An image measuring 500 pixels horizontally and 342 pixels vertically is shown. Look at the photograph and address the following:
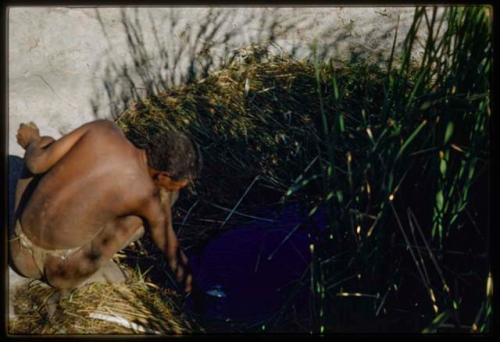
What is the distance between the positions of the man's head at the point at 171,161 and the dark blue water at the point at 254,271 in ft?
1.47

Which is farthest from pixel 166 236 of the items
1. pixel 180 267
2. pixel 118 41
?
pixel 118 41

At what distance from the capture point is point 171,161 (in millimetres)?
3301

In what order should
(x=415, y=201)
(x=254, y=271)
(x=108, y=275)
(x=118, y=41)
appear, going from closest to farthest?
(x=415, y=201)
(x=108, y=275)
(x=254, y=271)
(x=118, y=41)

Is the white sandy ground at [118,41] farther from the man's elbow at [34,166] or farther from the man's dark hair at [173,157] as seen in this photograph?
the man's dark hair at [173,157]

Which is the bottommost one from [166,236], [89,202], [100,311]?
[100,311]

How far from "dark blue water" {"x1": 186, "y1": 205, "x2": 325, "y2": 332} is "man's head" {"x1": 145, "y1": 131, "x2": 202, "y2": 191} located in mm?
448

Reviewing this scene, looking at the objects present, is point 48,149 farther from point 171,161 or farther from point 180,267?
point 180,267

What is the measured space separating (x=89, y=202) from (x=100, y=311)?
1.60ft

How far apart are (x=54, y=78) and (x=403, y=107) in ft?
7.53

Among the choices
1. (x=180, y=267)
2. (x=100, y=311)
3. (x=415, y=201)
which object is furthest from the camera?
(x=100, y=311)

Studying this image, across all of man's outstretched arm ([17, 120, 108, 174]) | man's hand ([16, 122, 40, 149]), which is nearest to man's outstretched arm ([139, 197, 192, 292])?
man's outstretched arm ([17, 120, 108, 174])

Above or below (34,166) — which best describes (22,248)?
below

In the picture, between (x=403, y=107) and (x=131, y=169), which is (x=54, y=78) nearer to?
(x=131, y=169)

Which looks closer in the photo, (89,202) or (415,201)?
(415,201)
